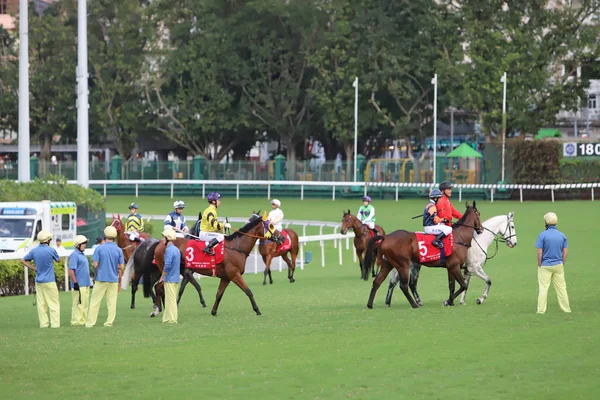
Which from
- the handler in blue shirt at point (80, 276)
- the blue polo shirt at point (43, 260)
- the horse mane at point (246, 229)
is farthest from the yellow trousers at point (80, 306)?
the horse mane at point (246, 229)

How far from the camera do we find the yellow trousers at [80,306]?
59.4 feet

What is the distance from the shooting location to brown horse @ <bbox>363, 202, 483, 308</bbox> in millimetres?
19125

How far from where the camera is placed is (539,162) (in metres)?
51.4

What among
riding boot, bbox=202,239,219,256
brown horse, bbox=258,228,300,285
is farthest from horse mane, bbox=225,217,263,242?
brown horse, bbox=258,228,300,285

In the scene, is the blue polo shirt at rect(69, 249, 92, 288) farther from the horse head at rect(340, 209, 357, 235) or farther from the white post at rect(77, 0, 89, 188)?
the white post at rect(77, 0, 89, 188)

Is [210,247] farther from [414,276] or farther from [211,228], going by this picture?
[414,276]

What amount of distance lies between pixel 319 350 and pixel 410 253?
4.85 m

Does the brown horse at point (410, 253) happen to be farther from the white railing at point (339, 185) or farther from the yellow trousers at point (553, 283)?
the white railing at point (339, 185)

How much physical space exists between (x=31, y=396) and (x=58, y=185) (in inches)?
821

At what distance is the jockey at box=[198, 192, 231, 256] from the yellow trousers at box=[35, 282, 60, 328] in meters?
2.63

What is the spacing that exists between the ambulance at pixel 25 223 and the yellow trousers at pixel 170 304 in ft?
31.2

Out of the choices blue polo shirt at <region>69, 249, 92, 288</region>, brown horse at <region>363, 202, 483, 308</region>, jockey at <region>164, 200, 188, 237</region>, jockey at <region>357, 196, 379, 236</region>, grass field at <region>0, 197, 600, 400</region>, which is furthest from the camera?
jockey at <region>357, 196, 379, 236</region>

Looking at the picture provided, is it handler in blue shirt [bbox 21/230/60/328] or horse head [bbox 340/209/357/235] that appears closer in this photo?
handler in blue shirt [bbox 21/230/60/328]

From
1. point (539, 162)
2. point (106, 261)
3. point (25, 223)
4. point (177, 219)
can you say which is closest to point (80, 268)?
point (106, 261)
